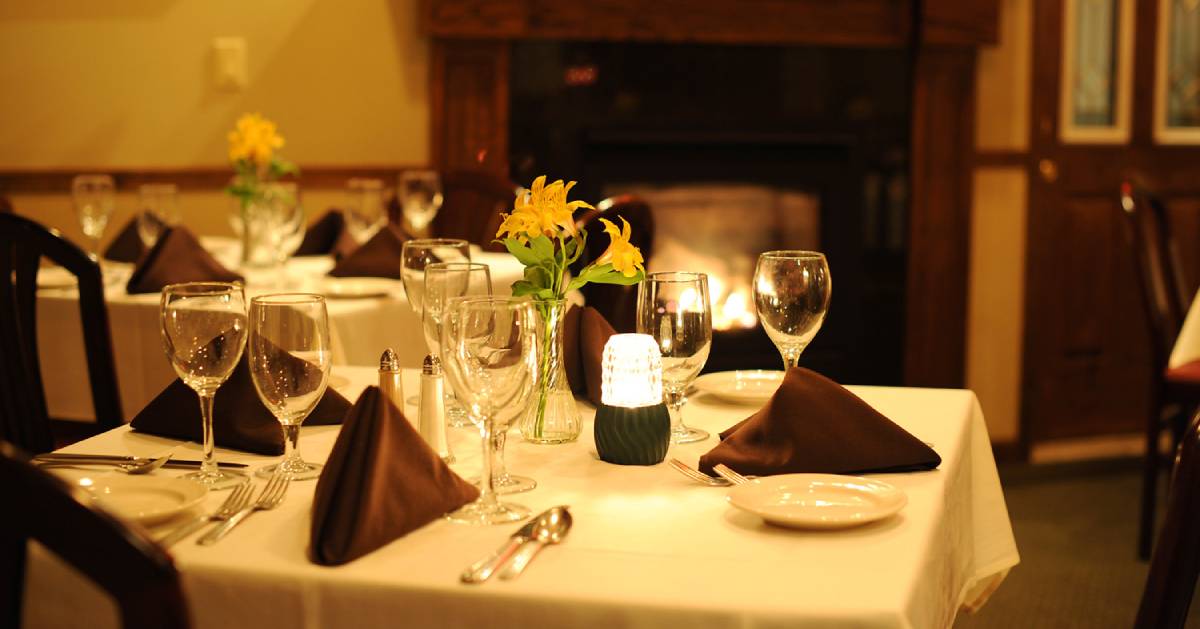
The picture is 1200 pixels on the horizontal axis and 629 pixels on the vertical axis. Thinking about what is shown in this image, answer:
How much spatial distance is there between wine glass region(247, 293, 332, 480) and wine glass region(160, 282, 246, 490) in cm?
7

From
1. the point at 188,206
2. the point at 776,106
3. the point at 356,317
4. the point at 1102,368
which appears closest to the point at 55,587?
the point at 356,317

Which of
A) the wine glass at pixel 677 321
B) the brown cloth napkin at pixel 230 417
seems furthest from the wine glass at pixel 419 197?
the wine glass at pixel 677 321

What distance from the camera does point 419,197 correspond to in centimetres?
321

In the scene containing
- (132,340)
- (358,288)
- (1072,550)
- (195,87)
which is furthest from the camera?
(195,87)

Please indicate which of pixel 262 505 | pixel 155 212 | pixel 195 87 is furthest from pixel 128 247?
pixel 262 505

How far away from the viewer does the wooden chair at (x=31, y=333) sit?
1765 mm

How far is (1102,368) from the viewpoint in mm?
4383

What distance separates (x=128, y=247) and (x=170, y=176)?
81 centimetres

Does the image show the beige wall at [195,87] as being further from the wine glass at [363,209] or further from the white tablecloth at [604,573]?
the white tablecloth at [604,573]

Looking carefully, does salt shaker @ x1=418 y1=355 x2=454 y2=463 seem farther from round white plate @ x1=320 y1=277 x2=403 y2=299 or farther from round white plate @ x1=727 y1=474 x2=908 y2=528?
round white plate @ x1=320 y1=277 x2=403 y2=299

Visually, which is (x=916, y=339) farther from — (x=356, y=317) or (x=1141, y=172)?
(x=356, y=317)

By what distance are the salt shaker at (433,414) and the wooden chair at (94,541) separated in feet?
1.95

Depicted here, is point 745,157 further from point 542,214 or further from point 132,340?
point 542,214

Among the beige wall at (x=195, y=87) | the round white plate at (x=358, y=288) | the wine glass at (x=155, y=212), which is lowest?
the round white plate at (x=358, y=288)
